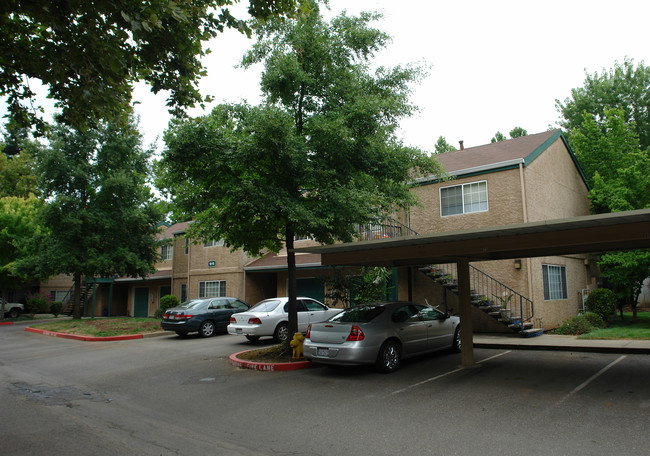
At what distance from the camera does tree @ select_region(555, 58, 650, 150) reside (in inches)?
1261

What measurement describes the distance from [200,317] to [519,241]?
12166 millimetres

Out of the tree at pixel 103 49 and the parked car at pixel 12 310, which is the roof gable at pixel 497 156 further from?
the parked car at pixel 12 310

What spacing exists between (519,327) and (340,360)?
7.79 meters

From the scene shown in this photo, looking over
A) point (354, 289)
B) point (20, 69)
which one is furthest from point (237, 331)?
point (20, 69)

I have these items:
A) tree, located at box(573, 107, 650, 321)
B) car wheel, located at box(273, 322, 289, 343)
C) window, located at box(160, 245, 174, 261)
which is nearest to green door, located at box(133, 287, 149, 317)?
window, located at box(160, 245, 174, 261)

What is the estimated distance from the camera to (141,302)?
32219 millimetres

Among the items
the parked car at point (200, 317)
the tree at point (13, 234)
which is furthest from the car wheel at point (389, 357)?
the tree at point (13, 234)

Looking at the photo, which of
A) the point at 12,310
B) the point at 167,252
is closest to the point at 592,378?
the point at 167,252

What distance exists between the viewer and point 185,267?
28.1 metres

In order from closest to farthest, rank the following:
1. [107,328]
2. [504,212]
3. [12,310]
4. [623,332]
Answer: [623,332], [504,212], [107,328], [12,310]

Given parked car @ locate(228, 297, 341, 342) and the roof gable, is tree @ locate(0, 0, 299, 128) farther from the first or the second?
the roof gable

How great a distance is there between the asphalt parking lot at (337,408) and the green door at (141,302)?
20.7m

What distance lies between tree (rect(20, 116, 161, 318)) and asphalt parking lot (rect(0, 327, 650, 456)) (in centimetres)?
1451

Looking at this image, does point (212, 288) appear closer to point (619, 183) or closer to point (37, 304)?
point (37, 304)
